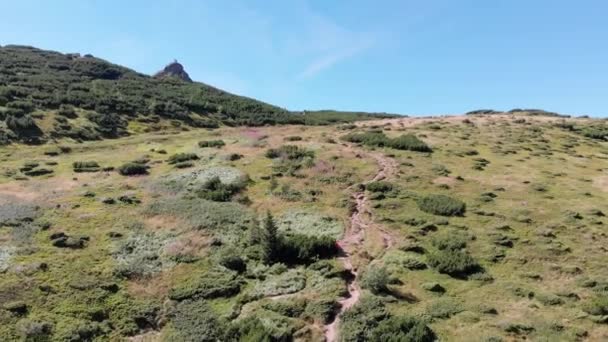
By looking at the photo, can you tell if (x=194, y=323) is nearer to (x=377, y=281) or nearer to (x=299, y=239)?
(x=299, y=239)

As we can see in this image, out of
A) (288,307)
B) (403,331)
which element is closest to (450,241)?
(403,331)

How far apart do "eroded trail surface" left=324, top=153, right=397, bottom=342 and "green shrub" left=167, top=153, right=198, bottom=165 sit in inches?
795

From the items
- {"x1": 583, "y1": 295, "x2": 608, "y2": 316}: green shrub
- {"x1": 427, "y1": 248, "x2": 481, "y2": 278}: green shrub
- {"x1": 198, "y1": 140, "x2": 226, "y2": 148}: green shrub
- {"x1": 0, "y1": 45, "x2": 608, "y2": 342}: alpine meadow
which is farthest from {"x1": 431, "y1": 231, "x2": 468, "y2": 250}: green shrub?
{"x1": 198, "y1": 140, "x2": 226, "y2": 148}: green shrub

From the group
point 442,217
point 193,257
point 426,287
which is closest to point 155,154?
point 193,257

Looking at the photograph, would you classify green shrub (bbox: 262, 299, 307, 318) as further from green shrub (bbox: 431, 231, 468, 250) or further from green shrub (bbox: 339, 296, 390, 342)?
green shrub (bbox: 431, 231, 468, 250)

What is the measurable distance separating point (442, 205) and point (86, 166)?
118ft

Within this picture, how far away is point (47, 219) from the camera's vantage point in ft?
122

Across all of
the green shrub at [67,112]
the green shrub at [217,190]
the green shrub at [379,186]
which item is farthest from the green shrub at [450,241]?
the green shrub at [67,112]

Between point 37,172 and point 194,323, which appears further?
point 37,172

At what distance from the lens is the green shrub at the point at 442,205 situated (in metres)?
39.2

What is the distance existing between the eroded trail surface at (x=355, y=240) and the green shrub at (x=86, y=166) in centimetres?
2732

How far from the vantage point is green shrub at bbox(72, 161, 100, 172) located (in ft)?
169

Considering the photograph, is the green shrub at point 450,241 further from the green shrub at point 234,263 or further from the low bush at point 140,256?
the low bush at point 140,256

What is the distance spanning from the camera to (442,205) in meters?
40.0
